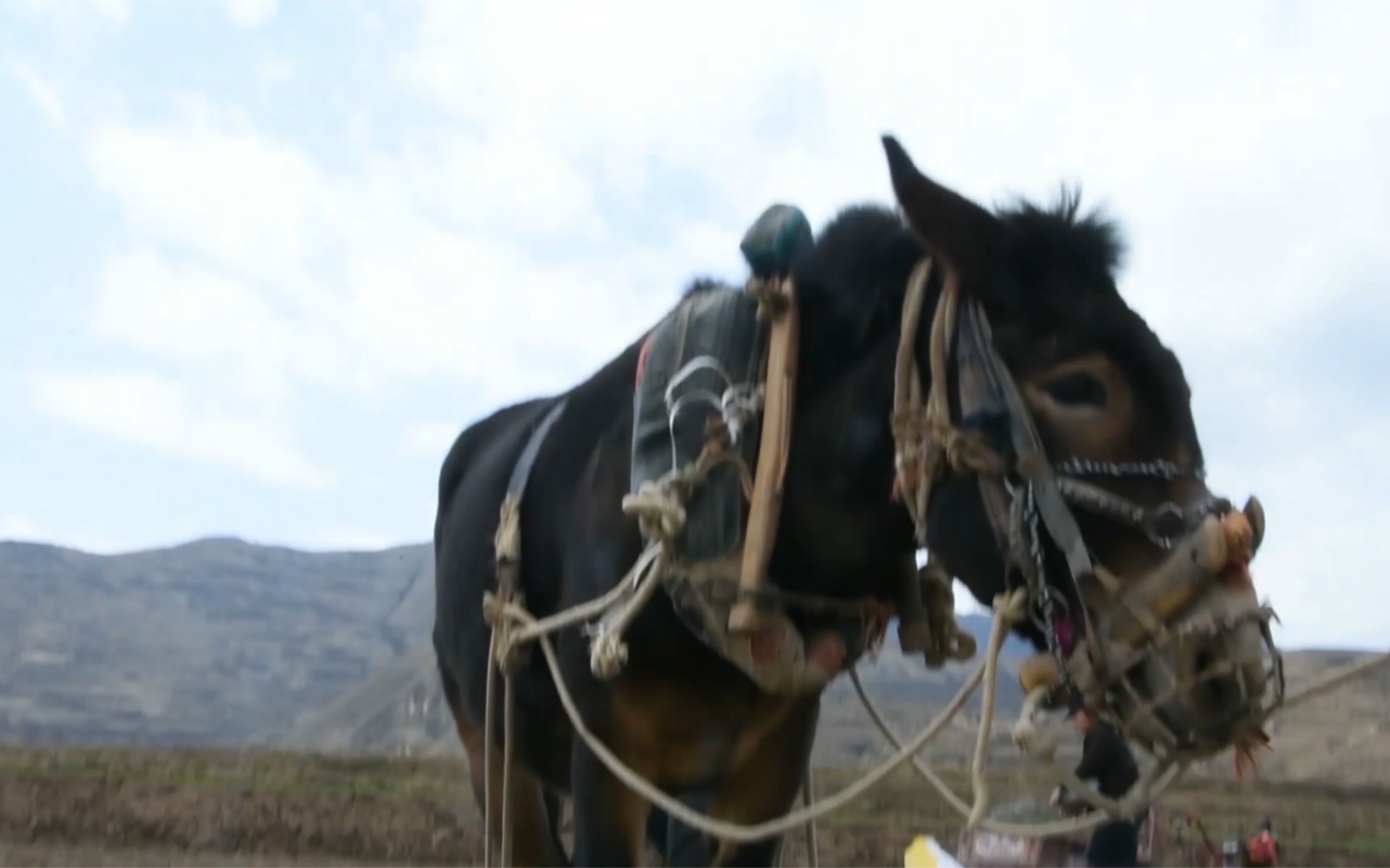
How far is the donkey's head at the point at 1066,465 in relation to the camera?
261cm

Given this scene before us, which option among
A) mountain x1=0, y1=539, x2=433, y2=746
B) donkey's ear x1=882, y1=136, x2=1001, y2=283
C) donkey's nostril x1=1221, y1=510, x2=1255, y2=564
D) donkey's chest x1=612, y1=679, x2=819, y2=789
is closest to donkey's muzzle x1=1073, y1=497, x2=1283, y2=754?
donkey's nostril x1=1221, y1=510, x2=1255, y2=564

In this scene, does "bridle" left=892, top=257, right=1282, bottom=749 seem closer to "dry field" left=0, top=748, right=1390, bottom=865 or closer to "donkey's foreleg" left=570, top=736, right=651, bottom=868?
"donkey's foreleg" left=570, top=736, right=651, bottom=868

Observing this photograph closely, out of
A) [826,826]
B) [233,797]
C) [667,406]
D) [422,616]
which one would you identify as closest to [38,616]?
[422,616]

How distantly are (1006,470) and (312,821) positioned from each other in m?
13.2

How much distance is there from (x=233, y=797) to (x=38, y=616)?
45313 mm

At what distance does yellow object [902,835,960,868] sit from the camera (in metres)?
4.43

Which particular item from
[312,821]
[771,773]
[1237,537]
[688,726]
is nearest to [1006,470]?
[1237,537]

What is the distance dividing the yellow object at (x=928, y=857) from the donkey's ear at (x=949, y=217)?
211cm

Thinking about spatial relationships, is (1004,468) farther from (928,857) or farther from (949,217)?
(928,857)

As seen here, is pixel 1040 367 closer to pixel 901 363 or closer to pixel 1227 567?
pixel 901 363

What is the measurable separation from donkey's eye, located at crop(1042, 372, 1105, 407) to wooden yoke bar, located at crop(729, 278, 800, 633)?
0.72 metres

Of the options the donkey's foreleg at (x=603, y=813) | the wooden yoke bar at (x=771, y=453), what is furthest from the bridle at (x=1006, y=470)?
the donkey's foreleg at (x=603, y=813)

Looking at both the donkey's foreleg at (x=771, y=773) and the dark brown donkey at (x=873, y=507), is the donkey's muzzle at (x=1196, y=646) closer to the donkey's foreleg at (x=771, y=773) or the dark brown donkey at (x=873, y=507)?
the dark brown donkey at (x=873, y=507)

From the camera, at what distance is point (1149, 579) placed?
2.64m
